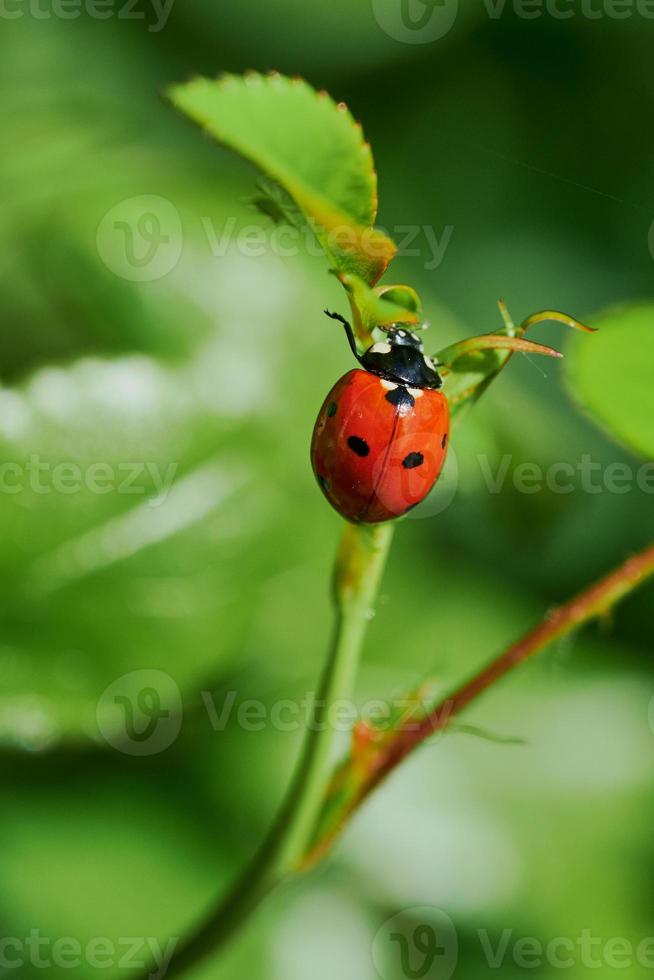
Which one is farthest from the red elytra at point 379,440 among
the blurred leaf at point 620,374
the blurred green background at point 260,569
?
the blurred green background at point 260,569

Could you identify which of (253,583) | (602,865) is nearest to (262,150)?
(253,583)

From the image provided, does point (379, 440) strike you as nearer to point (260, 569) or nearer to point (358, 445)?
point (358, 445)

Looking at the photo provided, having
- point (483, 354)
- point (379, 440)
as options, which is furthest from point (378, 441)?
point (483, 354)

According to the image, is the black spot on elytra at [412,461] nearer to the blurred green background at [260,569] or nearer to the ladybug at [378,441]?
the ladybug at [378,441]

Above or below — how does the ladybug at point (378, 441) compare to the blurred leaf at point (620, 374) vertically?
below

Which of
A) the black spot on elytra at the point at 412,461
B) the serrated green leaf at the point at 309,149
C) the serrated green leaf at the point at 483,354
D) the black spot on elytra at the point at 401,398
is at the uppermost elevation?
the serrated green leaf at the point at 309,149
